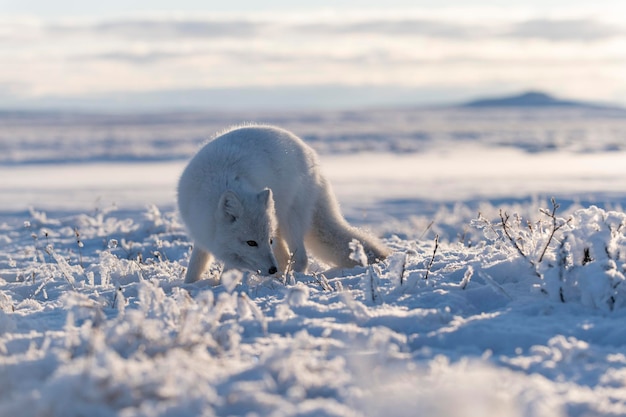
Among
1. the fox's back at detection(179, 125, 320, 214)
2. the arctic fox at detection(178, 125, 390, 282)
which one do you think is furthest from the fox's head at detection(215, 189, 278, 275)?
the fox's back at detection(179, 125, 320, 214)

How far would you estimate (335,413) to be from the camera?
99.3 inches

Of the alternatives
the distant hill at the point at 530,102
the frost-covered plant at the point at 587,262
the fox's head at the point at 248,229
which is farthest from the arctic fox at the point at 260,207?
the distant hill at the point at 530,102

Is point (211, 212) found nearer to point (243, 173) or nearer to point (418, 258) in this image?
point (243, 173)

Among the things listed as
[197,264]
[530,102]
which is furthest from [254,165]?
[530,102]

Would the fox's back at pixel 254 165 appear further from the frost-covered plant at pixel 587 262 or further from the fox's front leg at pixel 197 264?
the frost-covered plant at pixel 587 262

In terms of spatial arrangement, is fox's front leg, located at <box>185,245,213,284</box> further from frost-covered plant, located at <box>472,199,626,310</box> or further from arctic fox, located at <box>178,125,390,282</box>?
frost-covered plant, located at <box>472,199,626,310</box>

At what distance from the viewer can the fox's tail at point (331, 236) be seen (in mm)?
6172

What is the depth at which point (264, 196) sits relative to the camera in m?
5.32

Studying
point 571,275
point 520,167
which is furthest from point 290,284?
point 520,167

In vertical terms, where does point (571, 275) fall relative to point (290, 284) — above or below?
above

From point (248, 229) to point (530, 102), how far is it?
279 ft

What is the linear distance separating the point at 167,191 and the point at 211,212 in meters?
10.4

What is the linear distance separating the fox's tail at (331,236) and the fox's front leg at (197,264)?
2.93 feet

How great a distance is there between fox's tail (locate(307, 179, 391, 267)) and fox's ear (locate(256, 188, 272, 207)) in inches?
38.4
